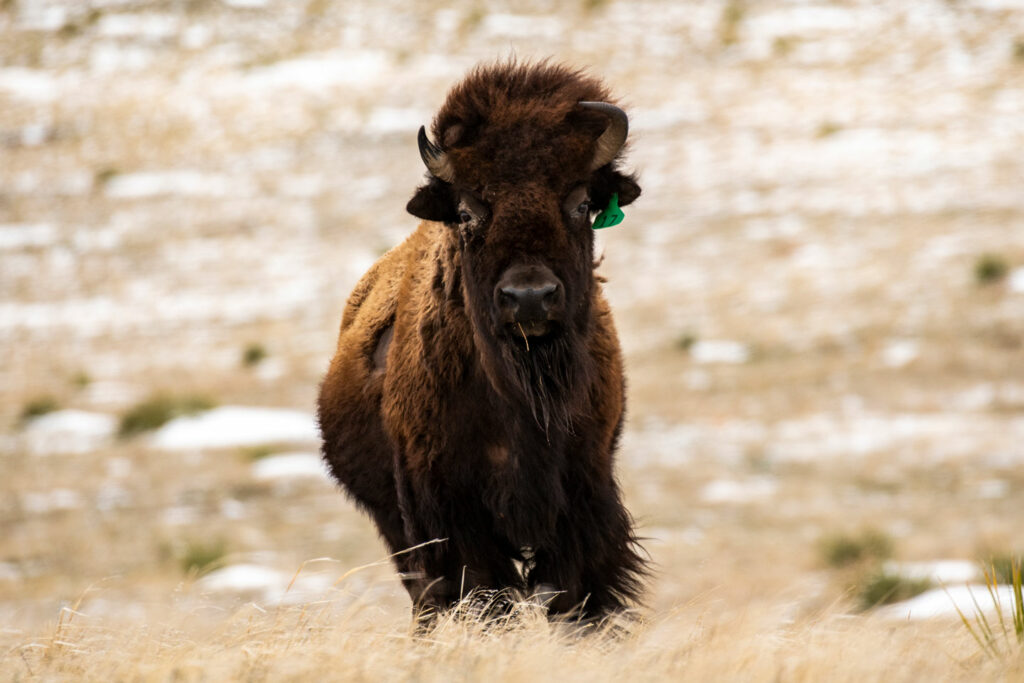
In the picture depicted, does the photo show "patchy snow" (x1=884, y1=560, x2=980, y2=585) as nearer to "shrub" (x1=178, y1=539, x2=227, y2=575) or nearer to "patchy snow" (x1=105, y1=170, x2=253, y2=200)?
"shrub" (x1=178, y1=539, x2=227, y2=575)

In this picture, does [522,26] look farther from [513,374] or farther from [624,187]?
[513,374]

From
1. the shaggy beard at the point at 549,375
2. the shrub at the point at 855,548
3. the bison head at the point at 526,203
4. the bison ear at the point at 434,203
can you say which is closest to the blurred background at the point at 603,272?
the shrub at the point at 855,548

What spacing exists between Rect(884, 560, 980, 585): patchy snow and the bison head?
5.02 meters

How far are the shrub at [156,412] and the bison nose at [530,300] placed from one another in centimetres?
1137

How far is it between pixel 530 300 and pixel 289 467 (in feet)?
30.4

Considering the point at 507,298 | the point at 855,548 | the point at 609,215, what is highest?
the point at 609,215

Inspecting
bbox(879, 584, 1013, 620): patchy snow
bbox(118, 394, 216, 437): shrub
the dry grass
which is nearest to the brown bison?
the dry grass

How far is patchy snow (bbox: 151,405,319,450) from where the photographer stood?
1419 cm

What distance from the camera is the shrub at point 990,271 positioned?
53.1 feet

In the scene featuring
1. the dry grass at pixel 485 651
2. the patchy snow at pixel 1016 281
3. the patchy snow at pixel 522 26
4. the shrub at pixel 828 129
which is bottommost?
the patchy snow at pixel 1016 281

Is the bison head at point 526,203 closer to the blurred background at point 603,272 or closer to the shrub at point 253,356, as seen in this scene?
the blurred background at point 603,272

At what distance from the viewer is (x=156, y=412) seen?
1501cm

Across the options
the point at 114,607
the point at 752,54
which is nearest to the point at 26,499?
the point at 114,607

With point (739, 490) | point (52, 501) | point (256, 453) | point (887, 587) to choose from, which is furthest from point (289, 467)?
point (887, 587)
